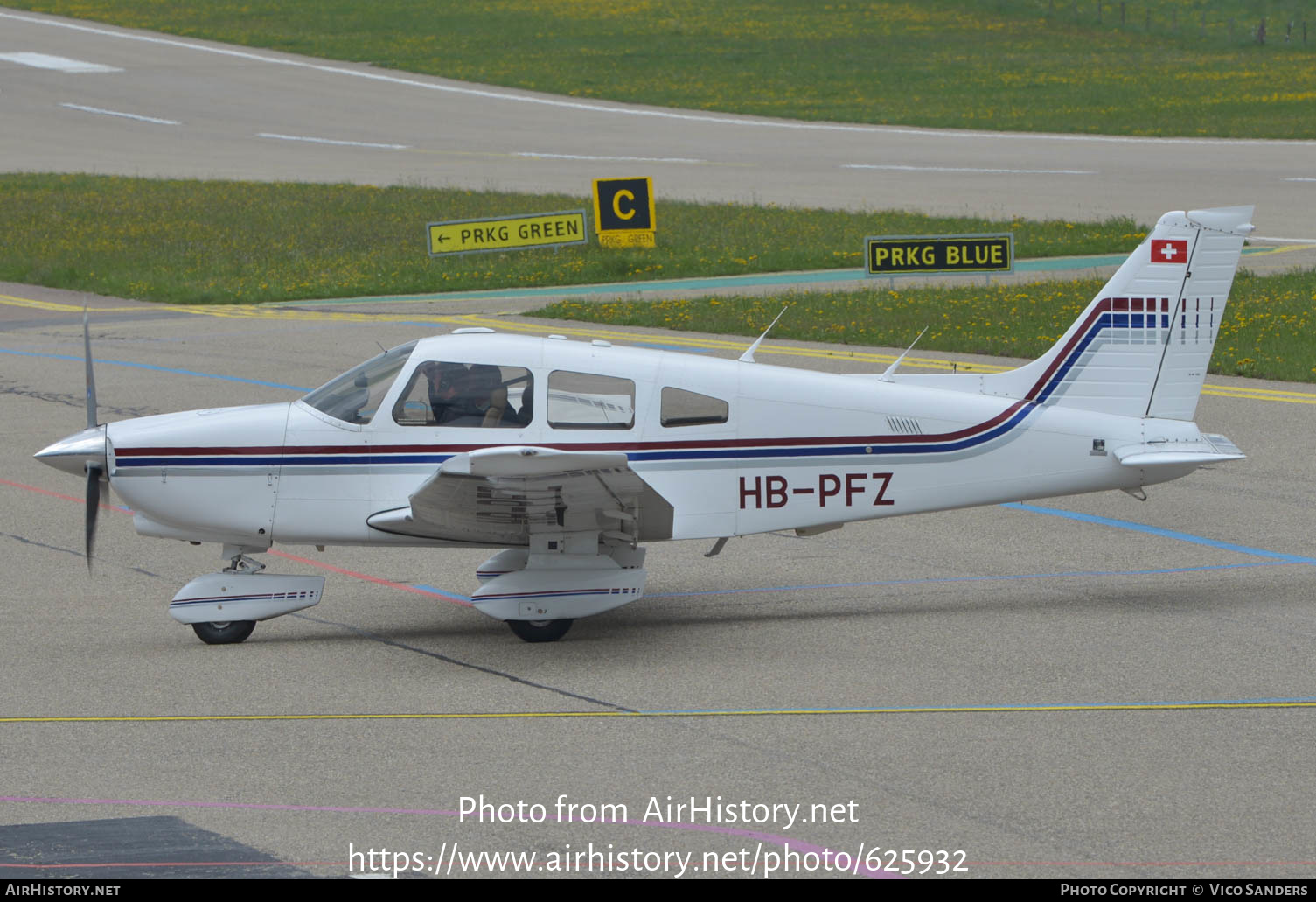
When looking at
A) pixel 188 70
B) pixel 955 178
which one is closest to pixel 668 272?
pixel 955 178

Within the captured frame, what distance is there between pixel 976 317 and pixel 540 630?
15.4 metres

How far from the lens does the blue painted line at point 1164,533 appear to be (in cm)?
1328

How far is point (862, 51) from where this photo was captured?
61.8 meters

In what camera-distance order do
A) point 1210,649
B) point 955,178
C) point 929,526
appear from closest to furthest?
point 1210,649, point 929,526, point 955,178

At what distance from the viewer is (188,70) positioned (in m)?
62.5

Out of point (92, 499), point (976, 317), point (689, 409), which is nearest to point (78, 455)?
point (92, 499)

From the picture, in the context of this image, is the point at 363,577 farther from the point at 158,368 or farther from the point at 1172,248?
the point at 158,368

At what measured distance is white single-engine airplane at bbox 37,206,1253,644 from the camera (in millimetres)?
11227

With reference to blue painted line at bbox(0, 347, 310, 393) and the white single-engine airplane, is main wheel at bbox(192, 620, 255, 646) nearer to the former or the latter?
the white single-engine airplane

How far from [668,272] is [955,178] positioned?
1284cm

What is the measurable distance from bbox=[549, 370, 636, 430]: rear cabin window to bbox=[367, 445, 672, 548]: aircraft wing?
0.47 metres

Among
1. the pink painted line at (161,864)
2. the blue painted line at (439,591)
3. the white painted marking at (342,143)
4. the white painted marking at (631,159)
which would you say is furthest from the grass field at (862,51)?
the pink painted line at (161,864)

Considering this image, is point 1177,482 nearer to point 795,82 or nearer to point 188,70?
point 795,82

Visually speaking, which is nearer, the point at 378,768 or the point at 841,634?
the point at 378,768
